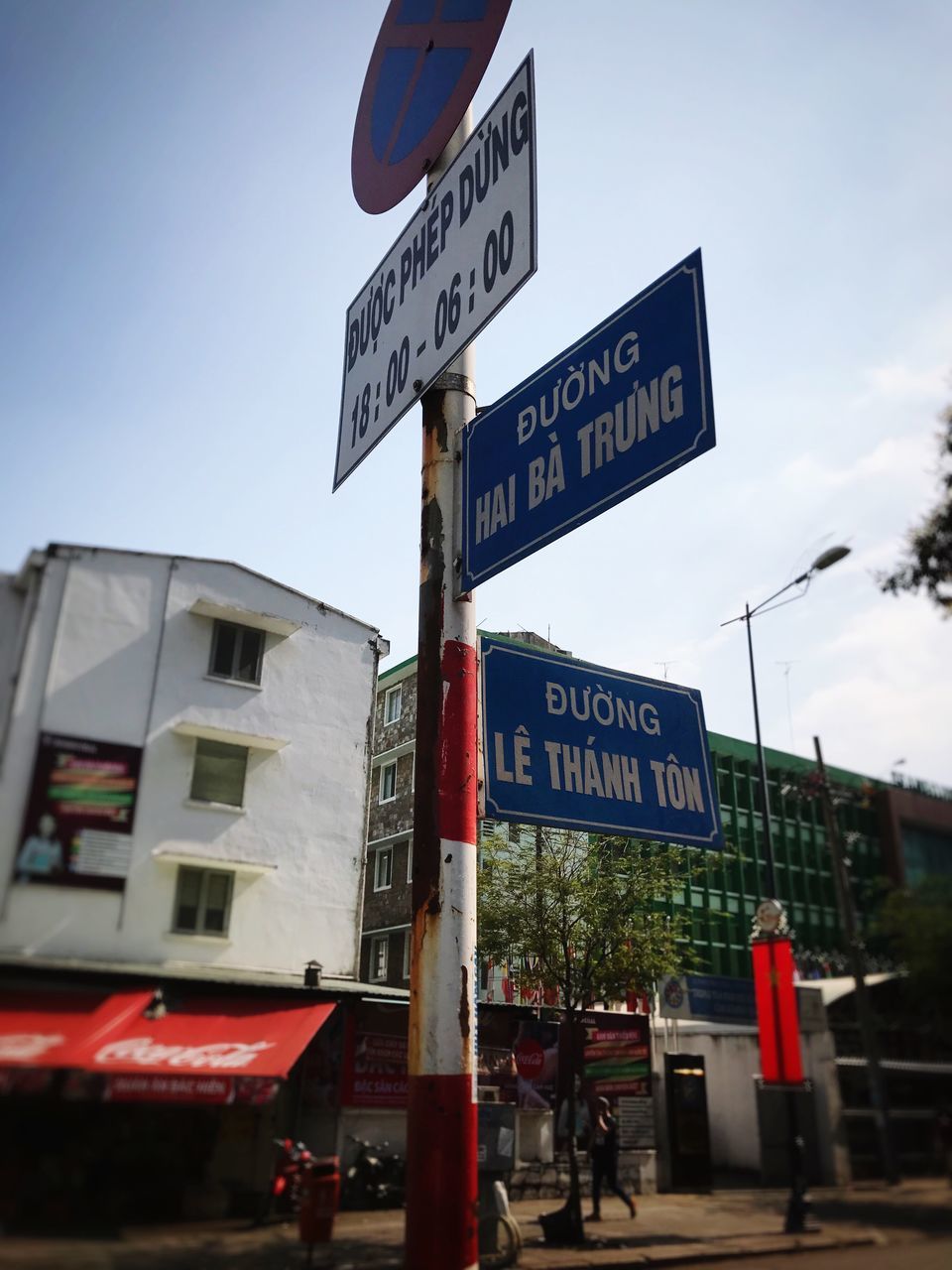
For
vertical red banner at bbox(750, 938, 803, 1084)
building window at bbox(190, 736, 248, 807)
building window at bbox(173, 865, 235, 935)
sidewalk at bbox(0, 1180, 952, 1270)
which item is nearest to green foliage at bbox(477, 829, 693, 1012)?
sidewalk at bbox(0, 1180, 952, 1270)

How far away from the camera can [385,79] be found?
556 centimetres

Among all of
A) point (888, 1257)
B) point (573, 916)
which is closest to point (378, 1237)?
point (888, 1257)

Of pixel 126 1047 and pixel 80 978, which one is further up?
pixel 80 978

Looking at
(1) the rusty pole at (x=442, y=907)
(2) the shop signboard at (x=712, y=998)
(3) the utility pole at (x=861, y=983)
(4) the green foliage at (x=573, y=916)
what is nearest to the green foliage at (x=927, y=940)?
(3) the utility pole at (x=861, y=983)

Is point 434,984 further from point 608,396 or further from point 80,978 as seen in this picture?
point 608,396

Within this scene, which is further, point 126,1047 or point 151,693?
point 151,693

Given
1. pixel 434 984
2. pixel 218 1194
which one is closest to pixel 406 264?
pixel 434 984

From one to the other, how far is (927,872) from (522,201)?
3.51 meters

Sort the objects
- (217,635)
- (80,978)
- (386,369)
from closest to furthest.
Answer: (80,978) → (217,635) → (386,369)

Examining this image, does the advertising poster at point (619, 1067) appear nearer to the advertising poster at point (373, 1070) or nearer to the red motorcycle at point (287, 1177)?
the advertising poster at point (373, 1070)

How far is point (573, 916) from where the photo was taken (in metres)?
16.6

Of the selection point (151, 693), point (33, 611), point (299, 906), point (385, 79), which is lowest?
point (299, 906)

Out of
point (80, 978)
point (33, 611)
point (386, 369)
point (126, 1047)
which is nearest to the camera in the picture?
point (126, 1047)

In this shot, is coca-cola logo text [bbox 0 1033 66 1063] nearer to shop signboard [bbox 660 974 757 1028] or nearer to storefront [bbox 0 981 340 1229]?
storefront [bbox 0 981 340 1229]
